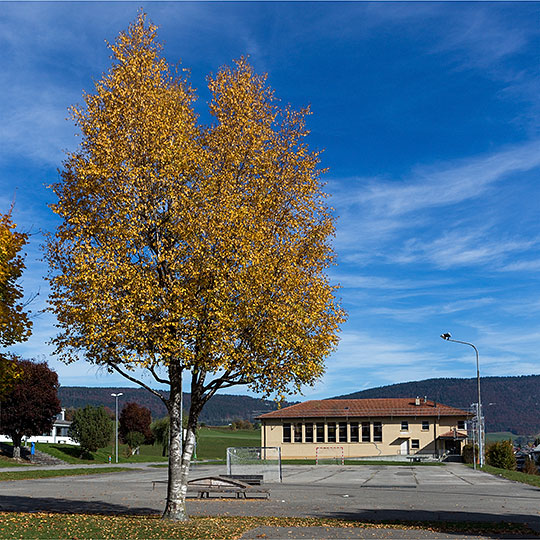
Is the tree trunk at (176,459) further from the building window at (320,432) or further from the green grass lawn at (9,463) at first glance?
the building window at (320,432)

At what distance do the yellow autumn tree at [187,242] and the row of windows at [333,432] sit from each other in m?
65.5

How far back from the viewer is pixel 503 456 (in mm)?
59594

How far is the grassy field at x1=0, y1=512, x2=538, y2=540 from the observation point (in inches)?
580

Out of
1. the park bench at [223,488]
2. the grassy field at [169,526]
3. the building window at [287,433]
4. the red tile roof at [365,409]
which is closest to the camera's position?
the grassy field at [169,526]

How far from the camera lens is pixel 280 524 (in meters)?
18.0

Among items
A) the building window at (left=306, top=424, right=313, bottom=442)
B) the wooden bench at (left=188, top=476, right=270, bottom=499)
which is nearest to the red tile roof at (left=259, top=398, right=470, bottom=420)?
the building window at (left=306, top=424, right=313, bottom=442)

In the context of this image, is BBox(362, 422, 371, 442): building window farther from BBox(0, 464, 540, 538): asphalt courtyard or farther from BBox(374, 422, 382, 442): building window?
BBox(0, 464, 540, 538): asphalt courtyard

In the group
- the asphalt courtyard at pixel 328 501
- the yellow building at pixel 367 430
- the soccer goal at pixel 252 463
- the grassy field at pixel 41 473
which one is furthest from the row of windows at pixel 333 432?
the asphalt courtyard at pixel 328 501

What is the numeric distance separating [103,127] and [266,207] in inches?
191

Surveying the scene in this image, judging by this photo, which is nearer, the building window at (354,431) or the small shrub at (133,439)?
the building window at (354,431)

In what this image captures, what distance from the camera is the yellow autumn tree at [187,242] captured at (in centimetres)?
1656

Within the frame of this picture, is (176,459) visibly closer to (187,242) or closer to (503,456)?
(187,242)

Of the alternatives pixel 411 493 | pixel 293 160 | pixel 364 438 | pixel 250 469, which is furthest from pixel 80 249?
pixel 364 438

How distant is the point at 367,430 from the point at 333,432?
4167 mm
